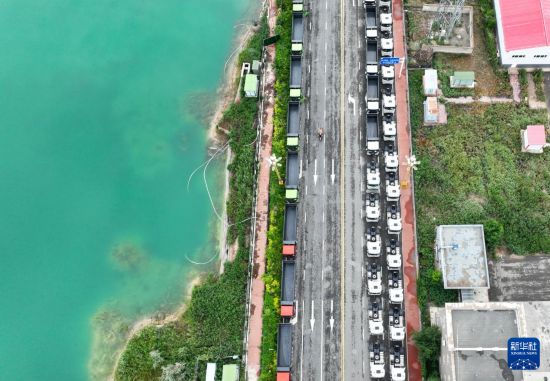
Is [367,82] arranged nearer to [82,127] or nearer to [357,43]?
[357,43]

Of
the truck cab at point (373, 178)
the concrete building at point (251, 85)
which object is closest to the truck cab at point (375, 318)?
the truck cab at point (373, 178)

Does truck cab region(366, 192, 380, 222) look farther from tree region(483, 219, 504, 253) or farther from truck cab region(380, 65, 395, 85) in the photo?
truck cab region(380, 65, 395, 85)

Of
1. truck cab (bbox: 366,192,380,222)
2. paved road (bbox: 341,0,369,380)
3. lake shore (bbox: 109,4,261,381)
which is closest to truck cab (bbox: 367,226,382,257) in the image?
paved road (bbox: 341,0,369,380)

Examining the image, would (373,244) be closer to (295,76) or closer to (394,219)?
(394,219)

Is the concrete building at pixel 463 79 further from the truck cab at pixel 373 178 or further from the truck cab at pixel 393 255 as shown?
the truck cab at pixel 393 255

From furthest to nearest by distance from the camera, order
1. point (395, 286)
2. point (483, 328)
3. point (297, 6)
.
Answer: point (297, 6) < point (395, 286) < point (483, 328)

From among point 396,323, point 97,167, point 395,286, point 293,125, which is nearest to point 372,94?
point 293,125
